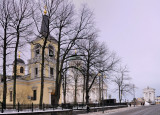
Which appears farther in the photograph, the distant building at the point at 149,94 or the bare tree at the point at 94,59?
the distant building at the point at 149,94

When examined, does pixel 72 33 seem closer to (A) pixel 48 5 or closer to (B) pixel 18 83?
(A) pixel 48 5

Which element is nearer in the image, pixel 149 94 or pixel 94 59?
pixel 94 59

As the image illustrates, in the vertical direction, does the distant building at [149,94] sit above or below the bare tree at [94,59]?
below

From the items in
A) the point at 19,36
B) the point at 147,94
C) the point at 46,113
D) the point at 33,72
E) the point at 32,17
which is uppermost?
the point at 32,17

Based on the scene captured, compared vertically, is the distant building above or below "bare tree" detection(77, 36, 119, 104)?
below

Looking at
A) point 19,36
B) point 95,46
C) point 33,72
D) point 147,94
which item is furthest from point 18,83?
point 147,94

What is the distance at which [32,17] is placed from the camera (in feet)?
78.5

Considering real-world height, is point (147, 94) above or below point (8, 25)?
below

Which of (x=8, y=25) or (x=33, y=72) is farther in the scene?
(x=33, y=72)

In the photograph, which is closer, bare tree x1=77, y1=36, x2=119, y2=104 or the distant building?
bare tree x1=77, y1=36, x2=119, y2=104

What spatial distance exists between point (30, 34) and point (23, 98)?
69.0 ft

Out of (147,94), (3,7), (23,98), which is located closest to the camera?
(3,7)

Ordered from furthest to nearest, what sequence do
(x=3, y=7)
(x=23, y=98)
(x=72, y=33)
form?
(x=23, y=98) < (x=72, y=33) < (x=3, y=7)

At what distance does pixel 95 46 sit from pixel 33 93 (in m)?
18.0
